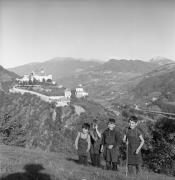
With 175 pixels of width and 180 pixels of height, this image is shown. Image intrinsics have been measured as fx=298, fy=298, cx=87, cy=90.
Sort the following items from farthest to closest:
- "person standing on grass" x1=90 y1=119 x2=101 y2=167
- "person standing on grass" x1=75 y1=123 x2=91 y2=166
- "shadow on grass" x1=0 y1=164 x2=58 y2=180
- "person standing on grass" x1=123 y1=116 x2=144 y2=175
A: "person standing on grass" x1=90 y1=119 x2=101 y2=167 < "person standing on grass" x1=75 y1=123 x2=91 y2=166 < "person standing on grass" x1=123 y1=116 x2=144 y2=175 < "shadow on grass" x1=0 y1=164 x2=58 y2=180

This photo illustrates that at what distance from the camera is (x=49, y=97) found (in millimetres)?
128625

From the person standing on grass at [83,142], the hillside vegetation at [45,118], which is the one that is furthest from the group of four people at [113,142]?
the hillside vegetation at [45,118]

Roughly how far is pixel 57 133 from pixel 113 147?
9830 cm

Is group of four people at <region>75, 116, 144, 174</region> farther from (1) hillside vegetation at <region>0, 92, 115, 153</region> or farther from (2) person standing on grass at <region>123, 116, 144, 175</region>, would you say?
(1) hillside vegetation at <region>0, 92, 115, 153</region>

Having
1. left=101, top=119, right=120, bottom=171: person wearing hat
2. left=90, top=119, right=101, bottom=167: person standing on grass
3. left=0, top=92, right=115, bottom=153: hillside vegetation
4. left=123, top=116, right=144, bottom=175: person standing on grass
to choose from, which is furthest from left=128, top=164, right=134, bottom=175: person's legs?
left=0, top=92, right=115, bottom=153: hillside vegetation

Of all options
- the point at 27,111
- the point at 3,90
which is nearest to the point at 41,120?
the point at 27,111

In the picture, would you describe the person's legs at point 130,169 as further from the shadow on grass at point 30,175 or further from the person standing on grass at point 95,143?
the shadow on grass at point 30,175

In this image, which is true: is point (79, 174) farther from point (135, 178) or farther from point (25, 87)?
point (25, 87)

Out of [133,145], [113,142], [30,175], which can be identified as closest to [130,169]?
[133,145]

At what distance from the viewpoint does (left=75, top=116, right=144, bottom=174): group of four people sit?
9281 millimetres

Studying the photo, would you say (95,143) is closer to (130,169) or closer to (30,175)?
(130,169)

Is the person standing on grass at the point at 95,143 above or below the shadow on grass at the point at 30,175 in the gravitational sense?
above

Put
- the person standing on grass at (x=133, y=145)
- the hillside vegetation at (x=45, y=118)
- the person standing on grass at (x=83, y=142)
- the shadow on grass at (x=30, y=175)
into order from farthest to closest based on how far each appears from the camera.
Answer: the hillside vegetation at (x=45, y=118) → the person standing on grass at (x=83, y=142) → the person standing on grass at (x=133, y=145) → the shadow on grass at (x=30, y=175)

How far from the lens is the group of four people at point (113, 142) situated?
9281 millimetres
